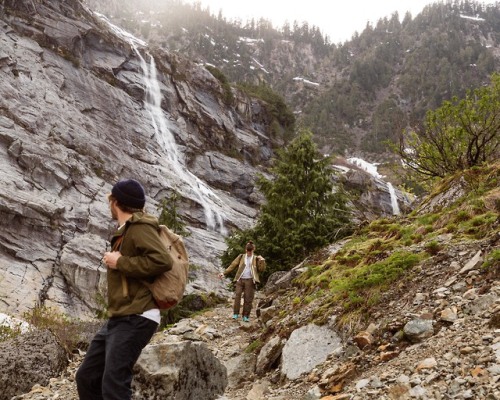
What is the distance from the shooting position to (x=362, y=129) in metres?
150

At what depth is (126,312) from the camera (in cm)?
381

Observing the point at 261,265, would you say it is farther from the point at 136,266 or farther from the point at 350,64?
the point at 350,64

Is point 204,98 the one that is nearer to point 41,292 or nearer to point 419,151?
point 41,292

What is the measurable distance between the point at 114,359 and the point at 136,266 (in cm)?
73

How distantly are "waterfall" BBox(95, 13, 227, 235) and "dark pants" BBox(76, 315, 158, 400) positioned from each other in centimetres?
3400

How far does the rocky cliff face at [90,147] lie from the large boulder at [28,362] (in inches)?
610

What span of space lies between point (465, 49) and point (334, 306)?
17828cm

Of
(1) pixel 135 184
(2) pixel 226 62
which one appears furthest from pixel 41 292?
(2) pixel 226 62

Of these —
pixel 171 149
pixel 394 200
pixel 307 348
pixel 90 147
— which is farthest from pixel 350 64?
pixel 307 348

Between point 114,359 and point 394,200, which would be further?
point 394,200

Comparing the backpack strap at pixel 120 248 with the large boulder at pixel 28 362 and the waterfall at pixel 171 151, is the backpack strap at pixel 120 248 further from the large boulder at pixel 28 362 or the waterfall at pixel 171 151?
the waterfall at pixel 171 151

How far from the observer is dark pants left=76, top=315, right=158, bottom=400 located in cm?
368

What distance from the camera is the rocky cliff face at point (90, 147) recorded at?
27.4 metres

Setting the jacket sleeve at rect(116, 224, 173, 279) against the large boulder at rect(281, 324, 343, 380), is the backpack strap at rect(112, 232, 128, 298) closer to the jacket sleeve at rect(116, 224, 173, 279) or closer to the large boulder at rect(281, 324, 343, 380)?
the jacket sleeve at rect(116, 224, 173, 279)
